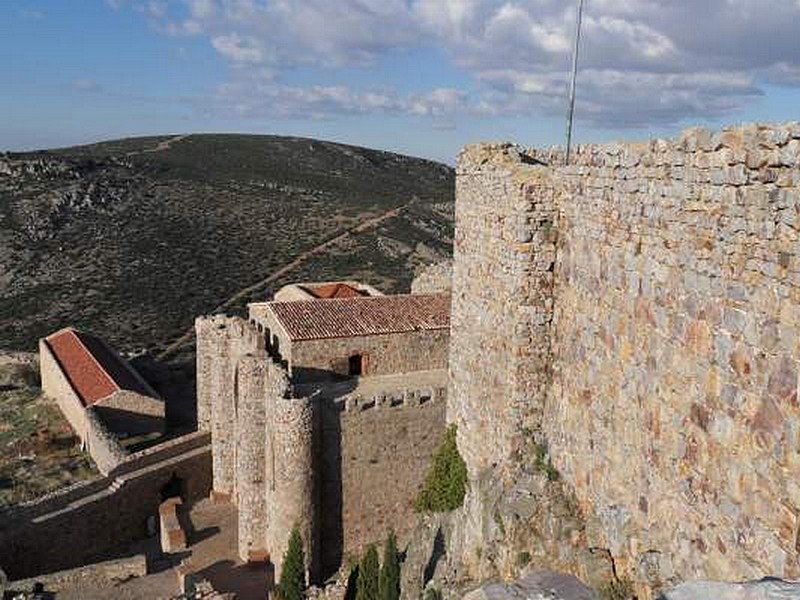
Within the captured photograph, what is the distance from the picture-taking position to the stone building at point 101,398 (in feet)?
71.9

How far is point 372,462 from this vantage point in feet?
49.7

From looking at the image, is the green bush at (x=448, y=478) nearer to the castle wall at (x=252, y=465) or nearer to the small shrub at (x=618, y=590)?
the small shrub at (x=618, y=590)

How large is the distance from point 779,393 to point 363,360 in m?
14.1

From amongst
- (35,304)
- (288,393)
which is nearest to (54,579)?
(288,393)

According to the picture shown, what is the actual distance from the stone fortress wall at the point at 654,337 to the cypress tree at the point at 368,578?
510 centimetres

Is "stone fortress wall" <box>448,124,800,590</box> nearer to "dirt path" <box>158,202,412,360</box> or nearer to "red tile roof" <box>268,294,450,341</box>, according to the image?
"red tile roof" <box>268,294,450,341</box>

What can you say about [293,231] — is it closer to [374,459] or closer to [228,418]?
[228,418]

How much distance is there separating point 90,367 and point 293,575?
15304 millimetres

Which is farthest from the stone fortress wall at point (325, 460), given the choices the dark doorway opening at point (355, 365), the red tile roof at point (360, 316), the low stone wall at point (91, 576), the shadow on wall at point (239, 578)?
the low stone wall at point (91, 576)

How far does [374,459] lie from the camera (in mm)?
15133

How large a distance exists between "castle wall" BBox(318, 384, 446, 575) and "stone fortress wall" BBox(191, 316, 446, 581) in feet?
0.07

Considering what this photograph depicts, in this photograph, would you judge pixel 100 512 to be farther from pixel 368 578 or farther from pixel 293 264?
pixel 293 264

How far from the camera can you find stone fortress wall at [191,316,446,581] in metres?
14.4

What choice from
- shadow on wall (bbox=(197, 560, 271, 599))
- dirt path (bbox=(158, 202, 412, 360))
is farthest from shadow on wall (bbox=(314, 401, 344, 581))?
dirt path (bbox=(158, 202, 412, 360))
